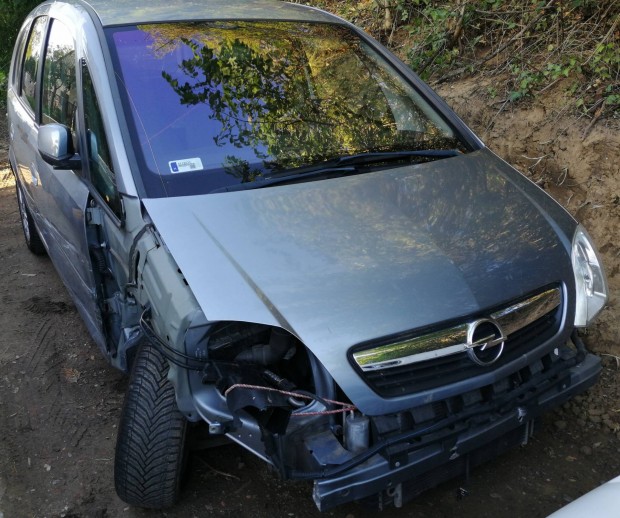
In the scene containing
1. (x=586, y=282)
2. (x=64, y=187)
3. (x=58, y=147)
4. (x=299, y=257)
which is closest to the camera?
(x=299, y=257)

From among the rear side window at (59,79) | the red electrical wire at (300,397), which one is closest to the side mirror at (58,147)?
the rear side window at (59,79)

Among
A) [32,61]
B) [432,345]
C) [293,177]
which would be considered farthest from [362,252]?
[32,61]

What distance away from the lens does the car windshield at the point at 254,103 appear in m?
3.06

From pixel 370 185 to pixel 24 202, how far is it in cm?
329

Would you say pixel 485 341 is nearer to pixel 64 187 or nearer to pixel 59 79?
pixel 64 187

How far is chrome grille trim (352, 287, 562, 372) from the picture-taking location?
93.7 inches

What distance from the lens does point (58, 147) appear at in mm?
3244

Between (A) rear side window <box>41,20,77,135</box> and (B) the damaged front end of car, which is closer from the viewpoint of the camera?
(B) the damaged front end of car

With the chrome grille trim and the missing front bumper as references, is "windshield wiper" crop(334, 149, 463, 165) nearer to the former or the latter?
the chrome grille trim

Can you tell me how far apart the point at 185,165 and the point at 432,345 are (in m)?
1.30

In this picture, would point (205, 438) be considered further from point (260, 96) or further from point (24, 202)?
point (24, 202)

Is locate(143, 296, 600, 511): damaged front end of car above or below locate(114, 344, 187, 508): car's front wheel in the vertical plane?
above

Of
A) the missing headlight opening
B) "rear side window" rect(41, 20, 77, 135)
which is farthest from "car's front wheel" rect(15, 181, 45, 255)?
the missing headlight opening

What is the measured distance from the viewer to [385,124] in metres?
3.55
